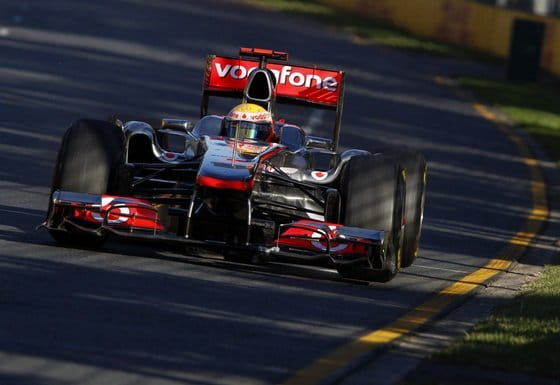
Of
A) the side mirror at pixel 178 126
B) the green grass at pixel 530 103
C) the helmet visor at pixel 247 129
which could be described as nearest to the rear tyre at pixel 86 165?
the helmet visor at pixel 247 129

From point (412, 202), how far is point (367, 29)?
30360mm

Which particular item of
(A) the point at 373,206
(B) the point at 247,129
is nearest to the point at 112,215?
(A) the point at 373,206

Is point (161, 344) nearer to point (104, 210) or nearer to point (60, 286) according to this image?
point (60, 286)

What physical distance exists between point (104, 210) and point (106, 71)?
1718cm

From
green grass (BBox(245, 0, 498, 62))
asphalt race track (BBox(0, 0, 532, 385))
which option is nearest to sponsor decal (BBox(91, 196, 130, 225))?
asphalt race track (BBox(0, 0, 532, 385))

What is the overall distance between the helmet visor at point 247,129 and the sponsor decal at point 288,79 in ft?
3.42

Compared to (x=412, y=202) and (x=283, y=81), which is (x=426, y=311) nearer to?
(x=412, y=202)

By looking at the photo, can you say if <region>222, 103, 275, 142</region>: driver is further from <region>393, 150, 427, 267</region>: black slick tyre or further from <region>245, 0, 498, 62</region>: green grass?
<region>245, 0, 498, 62</region>: green grass

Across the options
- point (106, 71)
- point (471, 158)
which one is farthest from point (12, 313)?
point (106, 71)

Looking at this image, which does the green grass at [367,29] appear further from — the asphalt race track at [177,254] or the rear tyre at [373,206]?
the rear tyre at [373,206]

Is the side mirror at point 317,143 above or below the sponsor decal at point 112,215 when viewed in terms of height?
above

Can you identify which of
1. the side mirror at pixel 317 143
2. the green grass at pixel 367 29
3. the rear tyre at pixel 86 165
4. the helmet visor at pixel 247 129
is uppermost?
the green grass at pixel 367 29

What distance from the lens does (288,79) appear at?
13680mm

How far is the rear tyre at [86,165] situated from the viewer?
11211 mm
